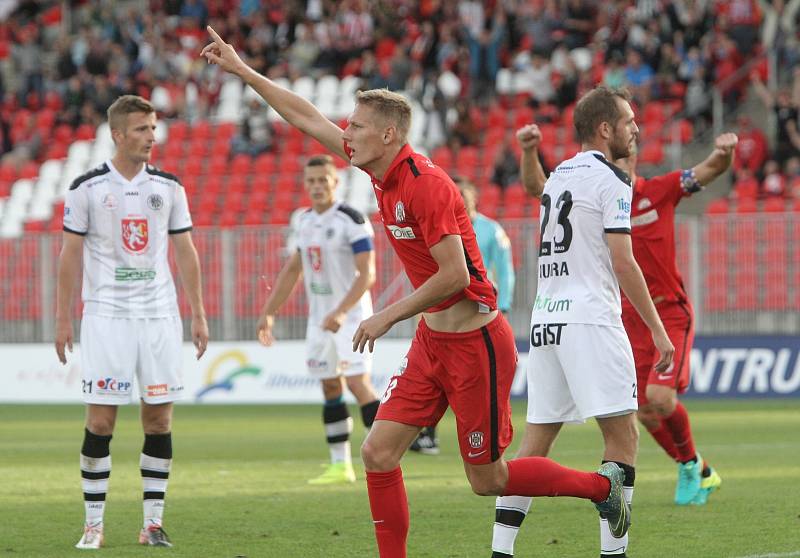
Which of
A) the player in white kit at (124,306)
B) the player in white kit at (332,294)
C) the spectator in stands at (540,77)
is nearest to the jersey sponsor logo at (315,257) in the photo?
the player in white kit at (332,294)

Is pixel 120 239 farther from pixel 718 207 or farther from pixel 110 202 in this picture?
pixel 718 207

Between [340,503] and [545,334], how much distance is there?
A: 346 centimetres

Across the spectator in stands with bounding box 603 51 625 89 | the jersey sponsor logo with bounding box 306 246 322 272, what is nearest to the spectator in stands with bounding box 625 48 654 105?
the spectator in stands with bounding box 603 51 625 89

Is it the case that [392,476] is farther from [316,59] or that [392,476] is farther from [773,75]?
[316,59]

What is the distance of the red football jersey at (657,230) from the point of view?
9398 mm

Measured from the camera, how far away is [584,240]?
7.05m

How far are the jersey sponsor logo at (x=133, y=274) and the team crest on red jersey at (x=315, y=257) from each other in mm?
3552

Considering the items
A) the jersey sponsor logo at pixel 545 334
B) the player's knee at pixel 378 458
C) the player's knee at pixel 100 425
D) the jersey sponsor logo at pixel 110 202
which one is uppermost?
the jersey sponsor logo at pixel 110 202

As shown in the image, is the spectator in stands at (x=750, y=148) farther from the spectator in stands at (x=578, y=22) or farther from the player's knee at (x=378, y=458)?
the player's knee at (x=378, y=458)

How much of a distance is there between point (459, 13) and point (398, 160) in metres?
21.2

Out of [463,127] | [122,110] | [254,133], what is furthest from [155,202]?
[254,133]

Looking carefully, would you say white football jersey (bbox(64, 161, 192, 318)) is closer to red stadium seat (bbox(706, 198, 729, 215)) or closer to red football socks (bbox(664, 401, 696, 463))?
red football socks (bbox(664, 401, 696, 463))

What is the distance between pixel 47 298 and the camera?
22578mm

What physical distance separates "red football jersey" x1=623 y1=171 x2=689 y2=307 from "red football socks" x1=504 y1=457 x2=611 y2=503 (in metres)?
2.83
